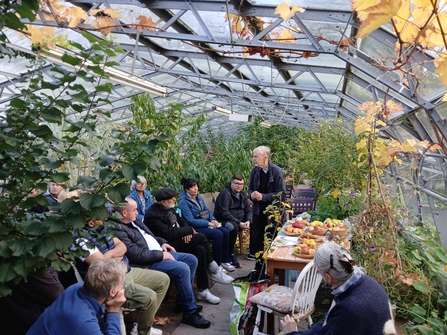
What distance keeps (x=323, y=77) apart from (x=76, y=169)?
12.2 ft

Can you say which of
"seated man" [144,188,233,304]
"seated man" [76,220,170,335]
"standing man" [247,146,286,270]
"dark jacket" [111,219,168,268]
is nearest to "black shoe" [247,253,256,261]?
"standing man" [247,146,286,270]

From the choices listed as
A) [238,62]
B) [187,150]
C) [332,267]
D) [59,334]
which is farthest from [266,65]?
[59,334]

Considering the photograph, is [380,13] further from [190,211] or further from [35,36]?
[190,211]

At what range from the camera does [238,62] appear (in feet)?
21.8

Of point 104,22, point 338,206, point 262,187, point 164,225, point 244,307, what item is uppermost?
point 104,22

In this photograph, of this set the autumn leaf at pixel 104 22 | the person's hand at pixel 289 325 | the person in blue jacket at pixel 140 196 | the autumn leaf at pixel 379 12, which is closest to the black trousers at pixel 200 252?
the person in blue jacket at pixel 140 196

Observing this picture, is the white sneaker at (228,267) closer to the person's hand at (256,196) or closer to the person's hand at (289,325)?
the person's hand at (256,196)

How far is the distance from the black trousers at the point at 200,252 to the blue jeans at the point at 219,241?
0.55 m

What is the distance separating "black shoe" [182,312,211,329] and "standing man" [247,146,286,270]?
182cm

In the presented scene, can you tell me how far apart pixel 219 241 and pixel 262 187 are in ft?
3.01

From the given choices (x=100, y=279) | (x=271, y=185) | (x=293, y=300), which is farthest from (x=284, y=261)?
(x=271, y=185)

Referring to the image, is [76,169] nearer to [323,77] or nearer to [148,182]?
[148,182]

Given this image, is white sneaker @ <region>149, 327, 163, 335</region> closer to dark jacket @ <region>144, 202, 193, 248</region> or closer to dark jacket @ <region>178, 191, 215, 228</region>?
dark jacket @ <region>144, 202, 193, 248</region>

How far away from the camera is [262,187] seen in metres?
5.98
